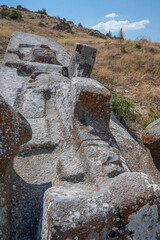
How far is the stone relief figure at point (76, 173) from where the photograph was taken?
131 centimetres

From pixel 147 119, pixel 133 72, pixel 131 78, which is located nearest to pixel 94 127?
pixel 147 119

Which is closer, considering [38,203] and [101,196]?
[101,196]

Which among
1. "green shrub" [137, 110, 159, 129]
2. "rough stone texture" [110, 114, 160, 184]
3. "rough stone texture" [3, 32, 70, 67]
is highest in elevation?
"rough stone texture" [3, 32, 70, 67]

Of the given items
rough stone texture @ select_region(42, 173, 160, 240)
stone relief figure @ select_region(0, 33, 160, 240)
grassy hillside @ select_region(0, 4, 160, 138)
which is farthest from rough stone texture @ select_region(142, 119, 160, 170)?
grassy hillside @ select_region(0, 4, 160, 138)

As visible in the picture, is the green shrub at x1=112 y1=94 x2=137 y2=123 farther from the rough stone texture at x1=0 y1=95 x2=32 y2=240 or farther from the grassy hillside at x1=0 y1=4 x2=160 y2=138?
the rough stone texture at x1=0 y1=95 x2=32 y2=240

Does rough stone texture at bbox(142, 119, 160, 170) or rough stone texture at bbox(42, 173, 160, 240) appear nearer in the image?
rough stone texture at bbox(42, 173, 160, 240)

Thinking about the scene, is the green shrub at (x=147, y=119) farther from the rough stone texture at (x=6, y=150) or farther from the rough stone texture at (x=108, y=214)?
the rough stone texture at (x=6, y=150)

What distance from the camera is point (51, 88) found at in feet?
12.7

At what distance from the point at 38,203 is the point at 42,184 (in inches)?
10.0

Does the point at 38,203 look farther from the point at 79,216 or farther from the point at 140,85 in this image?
the point at 140,85

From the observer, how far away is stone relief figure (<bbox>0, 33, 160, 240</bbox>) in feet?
4.28

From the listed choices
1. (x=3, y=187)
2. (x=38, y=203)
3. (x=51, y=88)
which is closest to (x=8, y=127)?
(x=3, y=187)

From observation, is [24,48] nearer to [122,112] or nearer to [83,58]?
[83,58]

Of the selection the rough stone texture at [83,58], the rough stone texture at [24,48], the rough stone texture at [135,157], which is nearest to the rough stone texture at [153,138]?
the rough stone texture at [135,157]
